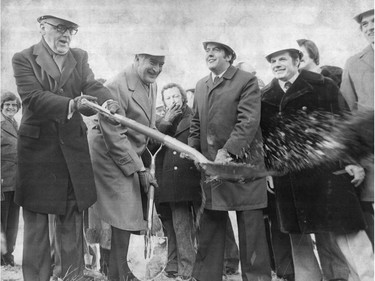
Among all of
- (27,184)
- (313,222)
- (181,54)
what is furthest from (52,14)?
(313,222)

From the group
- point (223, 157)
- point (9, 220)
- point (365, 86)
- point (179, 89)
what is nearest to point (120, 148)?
point (179, 89)

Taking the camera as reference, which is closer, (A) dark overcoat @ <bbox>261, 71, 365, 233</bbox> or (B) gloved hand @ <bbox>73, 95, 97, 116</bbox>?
(A) dark overcoat @ <bbox>261, 71, 365, 233</bbox>

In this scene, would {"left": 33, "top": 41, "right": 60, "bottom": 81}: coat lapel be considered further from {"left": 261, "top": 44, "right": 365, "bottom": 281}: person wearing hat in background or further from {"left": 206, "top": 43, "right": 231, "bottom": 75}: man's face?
{"left": 261, "top": 44, "right": 365, "bottom": 281}: person wearing hat in background

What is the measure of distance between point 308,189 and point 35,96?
201 centimetres

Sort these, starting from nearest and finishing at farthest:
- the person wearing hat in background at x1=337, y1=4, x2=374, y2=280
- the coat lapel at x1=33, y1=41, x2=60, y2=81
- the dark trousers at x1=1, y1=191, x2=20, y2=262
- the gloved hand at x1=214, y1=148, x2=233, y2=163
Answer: the person wearing hat in background at x1=337, y1=4, x2=374, y2=280 < the gloved hand at x1=214, y1=148, x2=233, y2=163 < the coat lapel at x1=33, y1=41, x2=60, y2=81 < the dark trousers at x1=1, y1=191, x2=20, y2=262

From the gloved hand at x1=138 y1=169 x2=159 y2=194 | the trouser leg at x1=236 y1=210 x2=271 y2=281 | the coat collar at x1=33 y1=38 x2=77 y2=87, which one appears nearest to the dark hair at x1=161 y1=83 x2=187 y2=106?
the gloved hand at x1=138 y1=169 x2=159 y2=194

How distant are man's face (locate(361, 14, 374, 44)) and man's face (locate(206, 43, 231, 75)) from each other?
0.98 metres

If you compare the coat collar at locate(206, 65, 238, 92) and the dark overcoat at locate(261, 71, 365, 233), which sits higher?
the coat collar at locate(206, 65, 238, 92)

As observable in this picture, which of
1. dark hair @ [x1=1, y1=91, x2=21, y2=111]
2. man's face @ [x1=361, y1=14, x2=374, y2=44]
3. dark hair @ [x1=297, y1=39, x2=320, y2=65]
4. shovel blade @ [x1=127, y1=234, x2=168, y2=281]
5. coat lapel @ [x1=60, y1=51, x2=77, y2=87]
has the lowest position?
shovel blade @ [x1=127, y1=234, x2=168, y2=281]

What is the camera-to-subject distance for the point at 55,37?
423 cm

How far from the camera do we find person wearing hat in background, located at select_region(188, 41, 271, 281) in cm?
397

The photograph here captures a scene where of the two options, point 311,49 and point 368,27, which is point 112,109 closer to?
point 311,49

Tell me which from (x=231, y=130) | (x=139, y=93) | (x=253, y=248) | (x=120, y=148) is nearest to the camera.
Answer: (x=253, y=248)

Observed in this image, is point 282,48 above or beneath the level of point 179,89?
above
